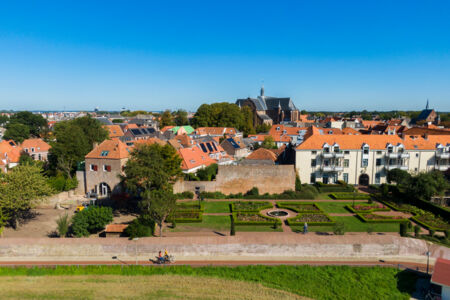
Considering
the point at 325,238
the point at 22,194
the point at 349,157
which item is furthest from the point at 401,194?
the point at 22,194

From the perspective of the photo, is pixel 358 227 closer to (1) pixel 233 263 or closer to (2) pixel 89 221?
(1) pixel 233 263

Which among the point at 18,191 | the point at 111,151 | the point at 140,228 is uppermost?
Result: the point at 111,151

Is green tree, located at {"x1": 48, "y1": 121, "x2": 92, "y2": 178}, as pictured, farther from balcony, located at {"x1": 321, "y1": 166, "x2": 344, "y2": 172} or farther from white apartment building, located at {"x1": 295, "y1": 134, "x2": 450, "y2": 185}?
balcony, located at {"x1": 321, "y1": 166, "x2": 344, "y2": 172}

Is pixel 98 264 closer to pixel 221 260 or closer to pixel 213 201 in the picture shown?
pixel 221 260

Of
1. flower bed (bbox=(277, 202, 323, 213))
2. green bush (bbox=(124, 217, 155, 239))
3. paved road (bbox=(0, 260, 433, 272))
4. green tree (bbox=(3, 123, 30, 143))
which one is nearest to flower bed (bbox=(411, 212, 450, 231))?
paved road (bbox=(0, 260, 433, 272))

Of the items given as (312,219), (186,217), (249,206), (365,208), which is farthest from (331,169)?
(186,217)

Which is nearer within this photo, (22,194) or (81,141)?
(22,194)

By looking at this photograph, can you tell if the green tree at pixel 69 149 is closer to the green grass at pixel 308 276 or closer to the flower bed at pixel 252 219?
the green grass at pixel 308 276
